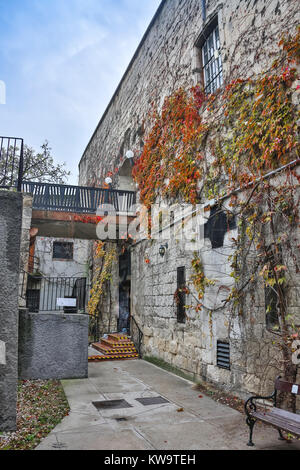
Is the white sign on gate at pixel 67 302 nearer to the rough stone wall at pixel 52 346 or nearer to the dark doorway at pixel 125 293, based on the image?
the rough stone wall at pixel 52 346

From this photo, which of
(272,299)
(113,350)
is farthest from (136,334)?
(272,299)

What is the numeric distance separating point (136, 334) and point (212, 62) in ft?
21.6

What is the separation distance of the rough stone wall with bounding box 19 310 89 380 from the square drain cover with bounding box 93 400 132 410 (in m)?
1.62

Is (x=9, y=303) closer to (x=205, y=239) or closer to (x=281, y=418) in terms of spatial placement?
(x=281, y=418)

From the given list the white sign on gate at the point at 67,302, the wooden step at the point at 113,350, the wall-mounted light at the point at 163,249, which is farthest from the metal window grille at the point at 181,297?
the wooden step at the point at 113,350

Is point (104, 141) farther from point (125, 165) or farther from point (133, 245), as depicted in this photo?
point (133, 245)

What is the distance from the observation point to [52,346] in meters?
6.01

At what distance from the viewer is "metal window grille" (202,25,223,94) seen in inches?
243

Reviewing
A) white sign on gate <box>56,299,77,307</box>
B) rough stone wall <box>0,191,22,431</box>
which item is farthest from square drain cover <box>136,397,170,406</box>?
white sign on gate <box>56,299,77,307</box>

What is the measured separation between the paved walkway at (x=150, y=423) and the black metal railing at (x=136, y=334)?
271cm

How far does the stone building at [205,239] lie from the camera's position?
4.55 meters

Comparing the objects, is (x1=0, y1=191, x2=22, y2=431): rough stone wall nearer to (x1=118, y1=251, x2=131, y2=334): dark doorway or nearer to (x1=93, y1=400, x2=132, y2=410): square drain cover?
(x1=93, y1=400, x2=132, y2=410): square drain cover

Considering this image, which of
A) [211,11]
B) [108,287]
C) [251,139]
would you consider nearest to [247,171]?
[251,139]

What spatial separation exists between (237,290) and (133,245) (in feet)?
17.0
